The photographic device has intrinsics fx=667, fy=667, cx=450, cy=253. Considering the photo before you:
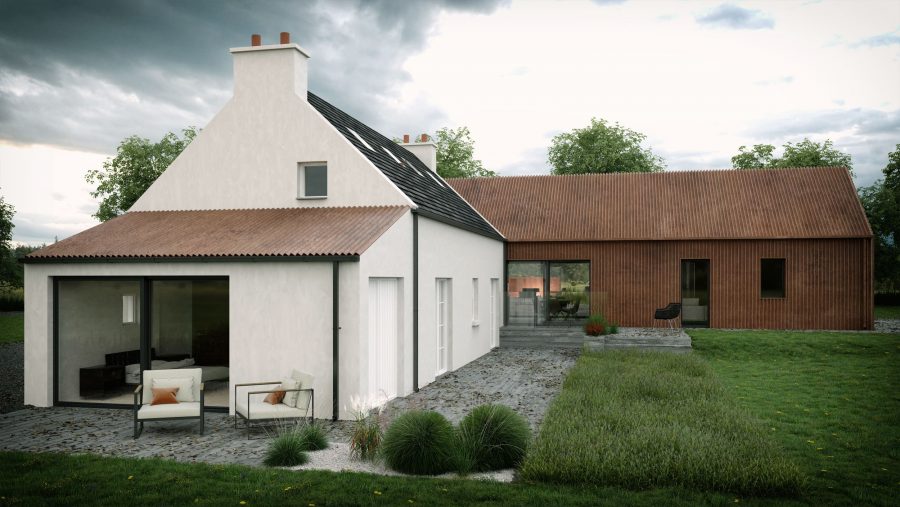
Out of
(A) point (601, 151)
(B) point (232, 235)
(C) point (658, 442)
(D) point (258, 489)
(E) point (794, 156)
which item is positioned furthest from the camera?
(E) point (794, 156)

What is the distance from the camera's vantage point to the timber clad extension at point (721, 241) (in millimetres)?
21266

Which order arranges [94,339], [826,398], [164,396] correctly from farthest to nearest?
[94,339] → [826,398] → [164,396]

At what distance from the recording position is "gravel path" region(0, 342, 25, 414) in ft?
37.4

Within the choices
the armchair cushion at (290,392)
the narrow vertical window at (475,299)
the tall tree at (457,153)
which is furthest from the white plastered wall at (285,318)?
the tall tree at (457,153)

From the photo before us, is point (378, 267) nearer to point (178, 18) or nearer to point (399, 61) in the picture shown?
point (399, 61)

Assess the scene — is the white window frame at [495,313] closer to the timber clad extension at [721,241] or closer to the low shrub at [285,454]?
the timber clad extension at [721,241]

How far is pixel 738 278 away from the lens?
71.1 ft

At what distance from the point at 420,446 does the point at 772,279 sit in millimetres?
18069

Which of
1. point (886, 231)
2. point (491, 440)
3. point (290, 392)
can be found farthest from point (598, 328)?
point (886, 231)

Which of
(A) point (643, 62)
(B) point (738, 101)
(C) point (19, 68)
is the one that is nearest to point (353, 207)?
(C) point (19, 68)

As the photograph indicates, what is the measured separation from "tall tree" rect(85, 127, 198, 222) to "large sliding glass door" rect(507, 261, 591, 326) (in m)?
24.9

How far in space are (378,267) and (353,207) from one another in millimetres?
2123

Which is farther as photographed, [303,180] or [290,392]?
[303,180]

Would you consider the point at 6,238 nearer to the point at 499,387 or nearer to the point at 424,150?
the point at 424,150
